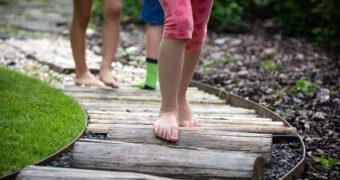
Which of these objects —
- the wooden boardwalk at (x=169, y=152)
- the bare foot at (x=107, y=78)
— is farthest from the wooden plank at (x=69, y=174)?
the bare foot at (x=107, y=78)

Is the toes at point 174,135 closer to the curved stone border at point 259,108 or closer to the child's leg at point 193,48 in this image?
the child's leg at point 193,48

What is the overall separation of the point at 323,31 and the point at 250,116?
11.8ft

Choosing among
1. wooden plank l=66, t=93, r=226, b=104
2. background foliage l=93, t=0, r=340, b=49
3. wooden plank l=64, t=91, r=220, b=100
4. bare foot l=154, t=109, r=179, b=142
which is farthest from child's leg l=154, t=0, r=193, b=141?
background foliage l=93, t=0, r=340, b=49

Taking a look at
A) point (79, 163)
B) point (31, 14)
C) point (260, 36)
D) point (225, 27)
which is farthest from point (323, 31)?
point (31, 14)

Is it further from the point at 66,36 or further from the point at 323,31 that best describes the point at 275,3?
the point at 66,36

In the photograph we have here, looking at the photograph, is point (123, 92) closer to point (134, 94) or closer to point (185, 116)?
point (134, 94)

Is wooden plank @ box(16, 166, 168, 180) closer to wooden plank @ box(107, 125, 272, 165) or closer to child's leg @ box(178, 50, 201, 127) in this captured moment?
wooden plank @ box(107, 125, 272, 165)

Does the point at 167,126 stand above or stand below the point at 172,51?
below

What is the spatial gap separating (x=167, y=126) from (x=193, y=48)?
1.77 feet

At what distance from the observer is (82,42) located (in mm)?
3592

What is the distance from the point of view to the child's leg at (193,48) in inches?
90.0

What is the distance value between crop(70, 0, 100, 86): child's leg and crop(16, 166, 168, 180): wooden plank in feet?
6.62

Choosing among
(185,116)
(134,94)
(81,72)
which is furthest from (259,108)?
(81,72)

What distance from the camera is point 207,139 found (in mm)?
2031
